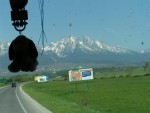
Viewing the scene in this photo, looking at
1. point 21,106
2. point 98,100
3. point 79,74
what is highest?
point 79,74

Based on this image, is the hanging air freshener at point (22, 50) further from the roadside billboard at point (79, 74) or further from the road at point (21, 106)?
the roadside billboard at point (79, 74)

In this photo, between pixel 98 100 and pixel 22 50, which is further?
pixel 98 100

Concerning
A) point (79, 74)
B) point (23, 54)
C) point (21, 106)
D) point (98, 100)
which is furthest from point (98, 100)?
point (23, 54)

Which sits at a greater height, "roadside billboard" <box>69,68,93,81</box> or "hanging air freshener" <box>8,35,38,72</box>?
"roadside billboard" <box>69,68,93,81</box>

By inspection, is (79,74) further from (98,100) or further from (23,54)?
(23,54)

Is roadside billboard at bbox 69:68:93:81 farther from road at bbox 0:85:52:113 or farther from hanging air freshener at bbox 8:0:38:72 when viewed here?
hanging air freshener at bbox 8:0:38:72

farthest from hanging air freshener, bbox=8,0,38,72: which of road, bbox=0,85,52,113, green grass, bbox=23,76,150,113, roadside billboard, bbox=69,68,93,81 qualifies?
roadside billboard, bbox=69,68,93,81

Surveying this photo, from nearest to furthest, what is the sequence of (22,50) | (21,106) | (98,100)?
(22,50) < (21,106) < (98,100)

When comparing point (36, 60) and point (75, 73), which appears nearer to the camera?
point (36, 60)

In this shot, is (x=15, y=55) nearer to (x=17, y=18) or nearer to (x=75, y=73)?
(x=17, y=18)

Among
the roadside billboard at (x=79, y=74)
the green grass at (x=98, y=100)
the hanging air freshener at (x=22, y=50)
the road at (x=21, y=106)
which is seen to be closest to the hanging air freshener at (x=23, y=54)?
the hanging air freshener at (x=22, y=50)

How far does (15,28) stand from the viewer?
4.10m

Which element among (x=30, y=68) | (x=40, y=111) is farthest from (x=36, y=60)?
(x=40, y=111)

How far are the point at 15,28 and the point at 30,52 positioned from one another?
0.23m
